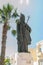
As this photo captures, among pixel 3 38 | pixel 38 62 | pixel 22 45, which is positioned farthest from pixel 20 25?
pixel 38 62

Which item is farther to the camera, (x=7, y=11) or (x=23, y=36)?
(x=7, y=11)

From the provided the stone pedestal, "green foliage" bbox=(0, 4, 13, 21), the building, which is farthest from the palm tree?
the building

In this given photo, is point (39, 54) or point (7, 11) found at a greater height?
point (7, 11)

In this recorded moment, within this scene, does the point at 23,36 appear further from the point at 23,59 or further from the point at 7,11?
the point at 7,11

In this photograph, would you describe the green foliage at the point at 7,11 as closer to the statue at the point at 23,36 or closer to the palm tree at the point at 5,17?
the palm tree at the point at 5,17

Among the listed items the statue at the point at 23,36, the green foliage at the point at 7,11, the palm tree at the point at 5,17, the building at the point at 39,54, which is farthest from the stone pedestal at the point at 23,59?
the building at the point at 39,54

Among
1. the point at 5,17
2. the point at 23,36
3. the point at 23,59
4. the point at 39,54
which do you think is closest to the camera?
the point at 23,59

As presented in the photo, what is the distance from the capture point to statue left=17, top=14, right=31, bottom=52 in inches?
627

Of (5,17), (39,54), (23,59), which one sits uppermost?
(5,17)

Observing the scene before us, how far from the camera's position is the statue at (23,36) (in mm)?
15938

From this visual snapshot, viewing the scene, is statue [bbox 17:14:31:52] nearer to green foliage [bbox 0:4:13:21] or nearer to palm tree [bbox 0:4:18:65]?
palm tree [bbox 0:4:18:65]

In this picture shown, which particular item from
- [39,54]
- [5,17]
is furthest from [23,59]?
[39,54]

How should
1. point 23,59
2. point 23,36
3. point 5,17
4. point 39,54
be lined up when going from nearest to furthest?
point 23,59, point 23,36, point 5,17, point 39,54

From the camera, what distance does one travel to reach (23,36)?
1633 centimetres
